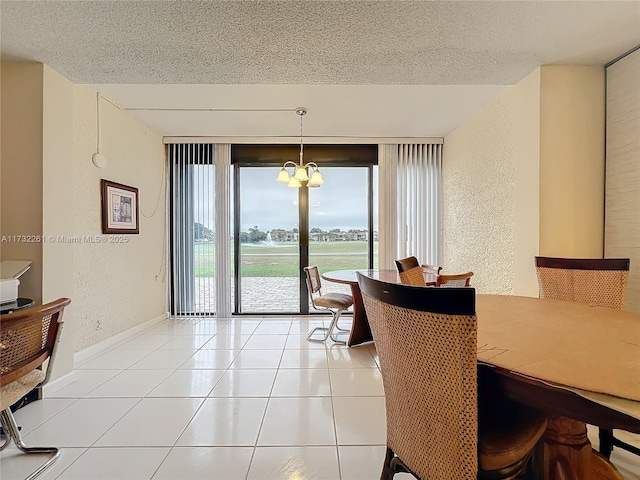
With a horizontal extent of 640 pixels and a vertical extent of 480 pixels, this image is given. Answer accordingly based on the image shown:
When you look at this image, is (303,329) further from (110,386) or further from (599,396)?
(599,396)

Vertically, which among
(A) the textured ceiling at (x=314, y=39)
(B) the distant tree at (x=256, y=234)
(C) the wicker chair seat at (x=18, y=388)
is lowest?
(C) the wicker chair seat at (x=18, y=388)

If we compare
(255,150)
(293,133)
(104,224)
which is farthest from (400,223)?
(104,224)

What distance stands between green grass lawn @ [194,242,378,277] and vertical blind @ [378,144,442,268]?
1.19 ft

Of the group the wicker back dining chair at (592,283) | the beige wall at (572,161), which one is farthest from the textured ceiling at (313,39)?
the wicker back dining chair at (592,283)

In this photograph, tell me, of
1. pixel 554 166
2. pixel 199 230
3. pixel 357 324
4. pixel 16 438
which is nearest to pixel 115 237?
pixel 199 230

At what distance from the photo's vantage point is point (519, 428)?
1.07 meters

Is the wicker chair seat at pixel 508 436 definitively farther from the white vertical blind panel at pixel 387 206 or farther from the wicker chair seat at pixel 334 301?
the white vertical blind panel at pixel 387 206

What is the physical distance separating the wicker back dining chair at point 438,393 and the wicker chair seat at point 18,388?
169 cm

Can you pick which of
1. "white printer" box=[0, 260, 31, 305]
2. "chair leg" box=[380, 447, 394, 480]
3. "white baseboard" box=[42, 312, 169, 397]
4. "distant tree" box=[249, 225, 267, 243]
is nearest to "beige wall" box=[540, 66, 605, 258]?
"chair leg" box=[380, 447, 394, 480]

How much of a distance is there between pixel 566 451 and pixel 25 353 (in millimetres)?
2409

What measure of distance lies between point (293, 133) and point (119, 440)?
367 centimetres

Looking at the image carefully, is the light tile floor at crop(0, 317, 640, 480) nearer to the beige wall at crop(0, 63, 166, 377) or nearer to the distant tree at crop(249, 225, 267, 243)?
the beige wall at crop(0, 63, 166, 377)

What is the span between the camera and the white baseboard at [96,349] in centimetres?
237

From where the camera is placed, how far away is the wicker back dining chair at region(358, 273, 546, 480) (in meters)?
0.83
